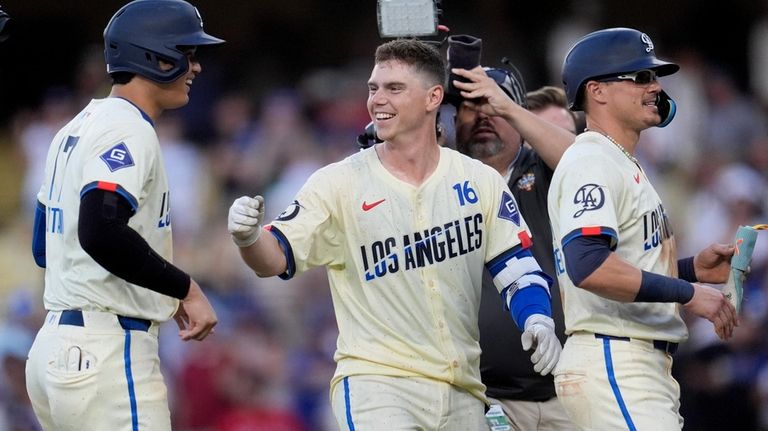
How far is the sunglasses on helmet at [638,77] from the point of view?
5.68 meters

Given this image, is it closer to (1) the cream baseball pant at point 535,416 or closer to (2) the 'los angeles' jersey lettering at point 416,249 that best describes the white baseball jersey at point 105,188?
(2) the 'los angeles' jersey lettering at point 416,249

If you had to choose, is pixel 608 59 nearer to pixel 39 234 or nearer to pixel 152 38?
pixel 152 38

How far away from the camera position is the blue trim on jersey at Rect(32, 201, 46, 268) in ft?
19.1

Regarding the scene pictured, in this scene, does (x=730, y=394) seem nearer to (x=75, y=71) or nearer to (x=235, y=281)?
(x=235, y=281)

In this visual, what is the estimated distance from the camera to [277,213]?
11.3 meters

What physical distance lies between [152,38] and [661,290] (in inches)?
88.1

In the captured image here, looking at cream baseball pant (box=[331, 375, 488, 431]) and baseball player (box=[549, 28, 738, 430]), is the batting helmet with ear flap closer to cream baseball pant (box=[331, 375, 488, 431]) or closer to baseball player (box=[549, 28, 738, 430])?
baseball player (box=[549, 28, 738, 430])

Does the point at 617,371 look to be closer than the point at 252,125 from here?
Yes

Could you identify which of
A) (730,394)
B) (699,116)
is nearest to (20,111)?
(699,116)

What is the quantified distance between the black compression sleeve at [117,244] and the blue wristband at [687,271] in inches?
89.3

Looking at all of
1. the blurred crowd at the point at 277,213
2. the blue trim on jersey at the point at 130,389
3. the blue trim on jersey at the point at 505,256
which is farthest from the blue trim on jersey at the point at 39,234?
the blurred crowd at the point at 277,213

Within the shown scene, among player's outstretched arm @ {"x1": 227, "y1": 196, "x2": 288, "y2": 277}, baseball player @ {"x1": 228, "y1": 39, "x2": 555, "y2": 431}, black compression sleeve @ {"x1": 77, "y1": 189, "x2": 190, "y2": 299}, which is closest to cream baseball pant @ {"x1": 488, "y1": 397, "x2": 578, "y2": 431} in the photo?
baseball player @ {"x1": 228, "y1": 39, "x2": 555, "y2": 431}

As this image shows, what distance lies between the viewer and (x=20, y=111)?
42.9ft

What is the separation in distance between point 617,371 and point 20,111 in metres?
8.98
